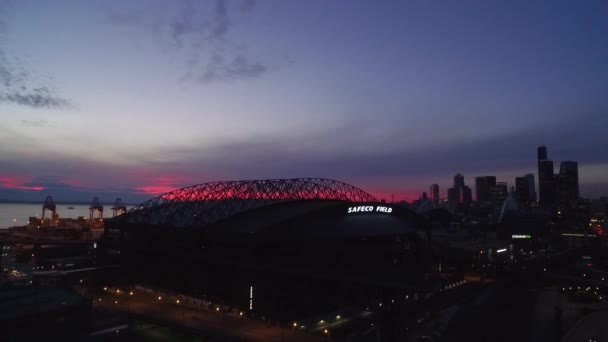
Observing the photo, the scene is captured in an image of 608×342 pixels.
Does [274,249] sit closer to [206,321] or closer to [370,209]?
[206,321]

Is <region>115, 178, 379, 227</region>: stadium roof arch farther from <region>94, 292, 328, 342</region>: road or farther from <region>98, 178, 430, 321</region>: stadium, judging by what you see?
<region>94, 292, 328, 342</region>: road

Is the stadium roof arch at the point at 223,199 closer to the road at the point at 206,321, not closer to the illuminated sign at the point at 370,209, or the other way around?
the illuminated sign at the point at 370,209

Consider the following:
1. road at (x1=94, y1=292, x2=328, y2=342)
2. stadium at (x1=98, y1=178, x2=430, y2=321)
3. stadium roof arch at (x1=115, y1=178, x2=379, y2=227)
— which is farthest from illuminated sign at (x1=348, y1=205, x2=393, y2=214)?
road at (x1=94, y1=292, x2=328, y2=342)

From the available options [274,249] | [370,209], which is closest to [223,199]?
[274,249]

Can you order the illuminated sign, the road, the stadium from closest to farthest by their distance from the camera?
the road < the stadium < the illuminated sign

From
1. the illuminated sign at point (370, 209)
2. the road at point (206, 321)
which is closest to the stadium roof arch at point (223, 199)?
the illuminated sign at point (370, 209)

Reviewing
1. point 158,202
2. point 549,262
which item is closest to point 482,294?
point 549,262
